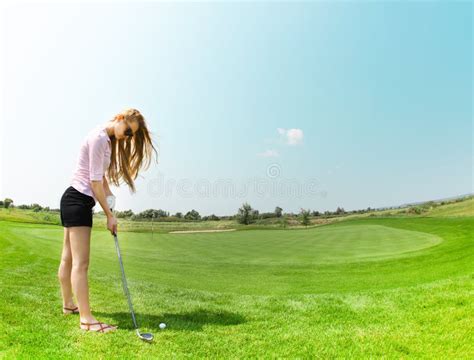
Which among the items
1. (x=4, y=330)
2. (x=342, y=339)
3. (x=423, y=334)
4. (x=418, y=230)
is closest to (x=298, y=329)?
(x=342, y=339)

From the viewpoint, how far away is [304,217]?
7.27m

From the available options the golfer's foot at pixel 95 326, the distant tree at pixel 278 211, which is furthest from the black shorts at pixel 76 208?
the distant tree at pixel 278 211

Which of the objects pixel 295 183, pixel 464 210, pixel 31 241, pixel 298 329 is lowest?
pixel 298 329

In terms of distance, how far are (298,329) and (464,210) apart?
6.38 meters

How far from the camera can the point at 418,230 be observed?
24.4 ft

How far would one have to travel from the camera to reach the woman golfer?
10.6 ft

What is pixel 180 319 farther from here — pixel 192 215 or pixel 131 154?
pixel 192 215

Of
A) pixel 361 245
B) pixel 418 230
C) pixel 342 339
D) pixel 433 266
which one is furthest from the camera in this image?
pixel 418 230

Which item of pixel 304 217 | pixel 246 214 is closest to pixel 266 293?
pixel 246 214

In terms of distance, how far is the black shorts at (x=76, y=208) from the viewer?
3.32m

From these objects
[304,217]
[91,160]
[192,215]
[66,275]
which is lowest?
[66,275]

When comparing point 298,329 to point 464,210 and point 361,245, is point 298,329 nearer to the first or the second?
point 361,245

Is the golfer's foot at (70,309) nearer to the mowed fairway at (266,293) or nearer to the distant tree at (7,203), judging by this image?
the mowed fairway at (266,293)

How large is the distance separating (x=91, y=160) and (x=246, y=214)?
12.0 ft
